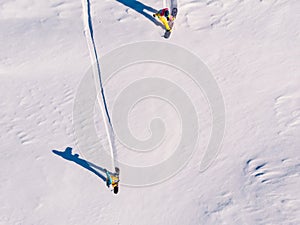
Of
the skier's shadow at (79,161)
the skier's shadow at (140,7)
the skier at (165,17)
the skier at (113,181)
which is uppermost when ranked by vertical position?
the skier's shadow at (140,7)

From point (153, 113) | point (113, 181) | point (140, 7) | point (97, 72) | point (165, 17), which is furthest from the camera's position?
point (140, 7)

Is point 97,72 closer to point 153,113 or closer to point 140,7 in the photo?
point 153,113

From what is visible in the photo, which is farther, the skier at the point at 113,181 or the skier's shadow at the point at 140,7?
the skier's shadow at the point at 140,7

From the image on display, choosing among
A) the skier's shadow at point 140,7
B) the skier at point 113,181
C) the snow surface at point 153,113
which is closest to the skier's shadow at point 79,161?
the snow surface at point 153,113

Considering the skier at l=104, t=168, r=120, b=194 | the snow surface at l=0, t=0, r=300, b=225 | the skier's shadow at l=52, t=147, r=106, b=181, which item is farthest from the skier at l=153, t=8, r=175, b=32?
the skier at l=104, t=168, r=120, b=194

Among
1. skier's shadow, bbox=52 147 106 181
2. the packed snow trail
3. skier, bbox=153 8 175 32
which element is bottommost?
skier's shadow, bbox=52 147 106 181

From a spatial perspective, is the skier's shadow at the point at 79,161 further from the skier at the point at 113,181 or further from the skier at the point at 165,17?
the skier at the point at 165,17

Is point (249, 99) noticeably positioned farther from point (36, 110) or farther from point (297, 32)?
point (36, 110)

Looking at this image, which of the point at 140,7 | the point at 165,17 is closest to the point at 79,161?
the point at 165,17

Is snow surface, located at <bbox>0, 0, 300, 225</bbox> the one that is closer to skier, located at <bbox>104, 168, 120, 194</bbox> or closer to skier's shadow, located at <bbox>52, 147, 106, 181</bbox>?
skier's shadow, located at <bbox>52, 147, 106, 181</bbox>
